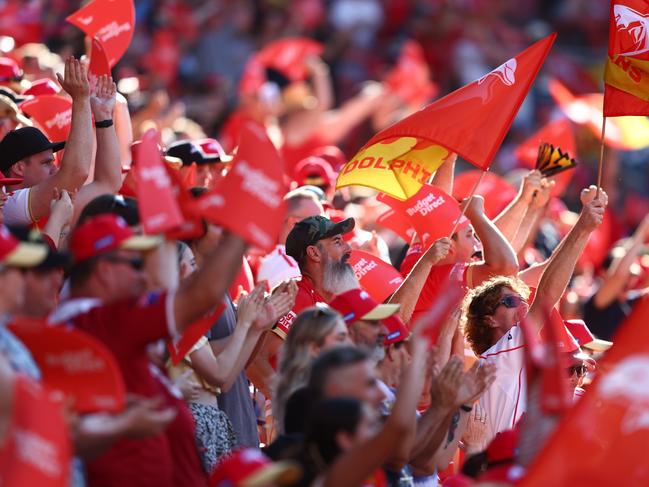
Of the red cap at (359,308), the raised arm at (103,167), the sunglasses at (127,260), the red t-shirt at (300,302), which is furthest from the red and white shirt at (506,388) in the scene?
the sunglasses at (127,260)

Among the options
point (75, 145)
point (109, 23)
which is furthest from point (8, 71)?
point (75, 145)

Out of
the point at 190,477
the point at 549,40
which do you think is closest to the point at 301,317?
the point at 190,477

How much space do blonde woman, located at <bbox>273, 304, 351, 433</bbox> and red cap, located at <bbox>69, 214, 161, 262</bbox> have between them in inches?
32.1

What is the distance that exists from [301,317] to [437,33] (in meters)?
14.3

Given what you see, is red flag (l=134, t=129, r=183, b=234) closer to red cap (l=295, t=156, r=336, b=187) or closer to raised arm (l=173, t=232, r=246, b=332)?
raised arm (l=173, t=232, r=246, b=332)

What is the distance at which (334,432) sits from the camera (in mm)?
4504

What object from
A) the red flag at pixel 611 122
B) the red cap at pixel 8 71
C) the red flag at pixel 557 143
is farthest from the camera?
the red flag at pixel 557 143

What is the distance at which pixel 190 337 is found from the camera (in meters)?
5.53

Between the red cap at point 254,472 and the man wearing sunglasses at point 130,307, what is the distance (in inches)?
10.3

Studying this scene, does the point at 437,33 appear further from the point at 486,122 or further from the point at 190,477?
the point at 190,477

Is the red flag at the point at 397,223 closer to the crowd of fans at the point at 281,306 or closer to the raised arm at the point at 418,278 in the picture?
the crowd of fans at the point at 281,306

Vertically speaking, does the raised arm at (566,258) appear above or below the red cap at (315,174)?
above

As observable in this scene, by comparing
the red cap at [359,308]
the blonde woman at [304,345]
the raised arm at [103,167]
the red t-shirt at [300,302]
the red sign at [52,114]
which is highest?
the raised arm at [103,167]

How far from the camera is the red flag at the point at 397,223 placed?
333 inches
